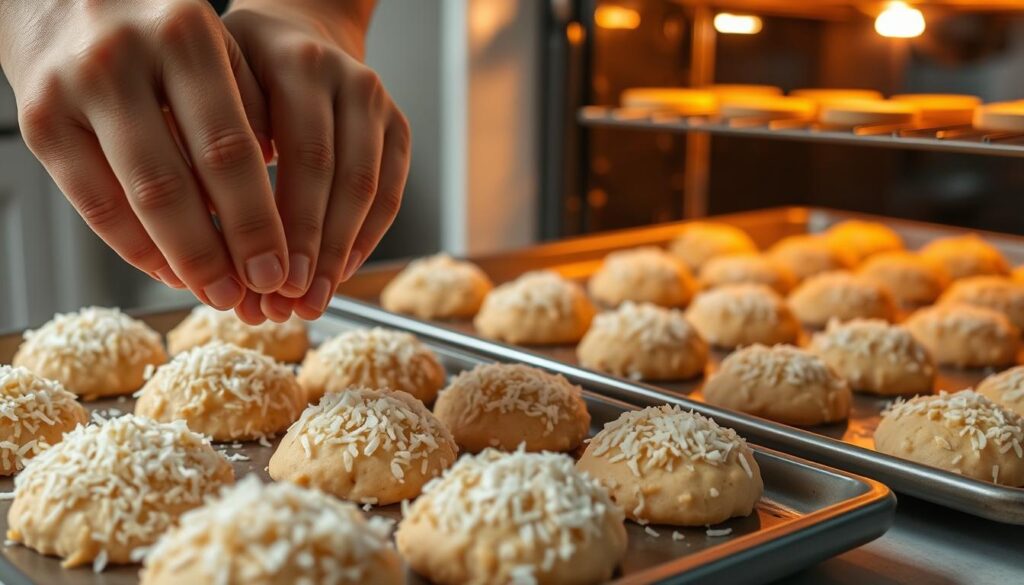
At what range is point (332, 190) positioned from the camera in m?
1.36

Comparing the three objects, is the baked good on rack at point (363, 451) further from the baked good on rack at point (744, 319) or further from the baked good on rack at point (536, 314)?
the baked good on rack at point (744, 319)

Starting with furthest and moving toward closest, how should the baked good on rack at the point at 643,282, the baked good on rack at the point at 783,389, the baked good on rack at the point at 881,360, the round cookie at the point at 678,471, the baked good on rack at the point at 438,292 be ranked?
the baked good on rack at the point at 643,282, the baked good on rack at the point at 438,292, the baked good on rack at the point at 881,360, the baked good on rack at the point at 783,389, the round cookie at the point at 678,471

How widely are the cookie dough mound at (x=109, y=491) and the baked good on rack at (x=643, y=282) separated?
1357 mm

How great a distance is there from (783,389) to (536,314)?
59 cm

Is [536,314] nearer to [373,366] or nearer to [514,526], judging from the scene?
[373,366]

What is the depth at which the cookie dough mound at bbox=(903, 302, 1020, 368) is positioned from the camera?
6.88 feet

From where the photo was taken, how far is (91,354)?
1756 millimetres

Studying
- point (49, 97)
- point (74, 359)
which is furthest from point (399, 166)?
point (74, 359)

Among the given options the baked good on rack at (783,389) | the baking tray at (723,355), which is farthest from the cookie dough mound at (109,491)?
the baked good on rack at (783,389)

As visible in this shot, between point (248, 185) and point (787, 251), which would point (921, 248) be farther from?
point (248, 185)

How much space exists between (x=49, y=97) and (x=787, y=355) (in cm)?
117

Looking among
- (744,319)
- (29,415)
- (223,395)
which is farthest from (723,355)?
(29,415)

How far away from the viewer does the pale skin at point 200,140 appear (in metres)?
1.15

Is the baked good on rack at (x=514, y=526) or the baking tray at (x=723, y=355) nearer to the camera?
the baked good on rack at (x=514, y=526)
